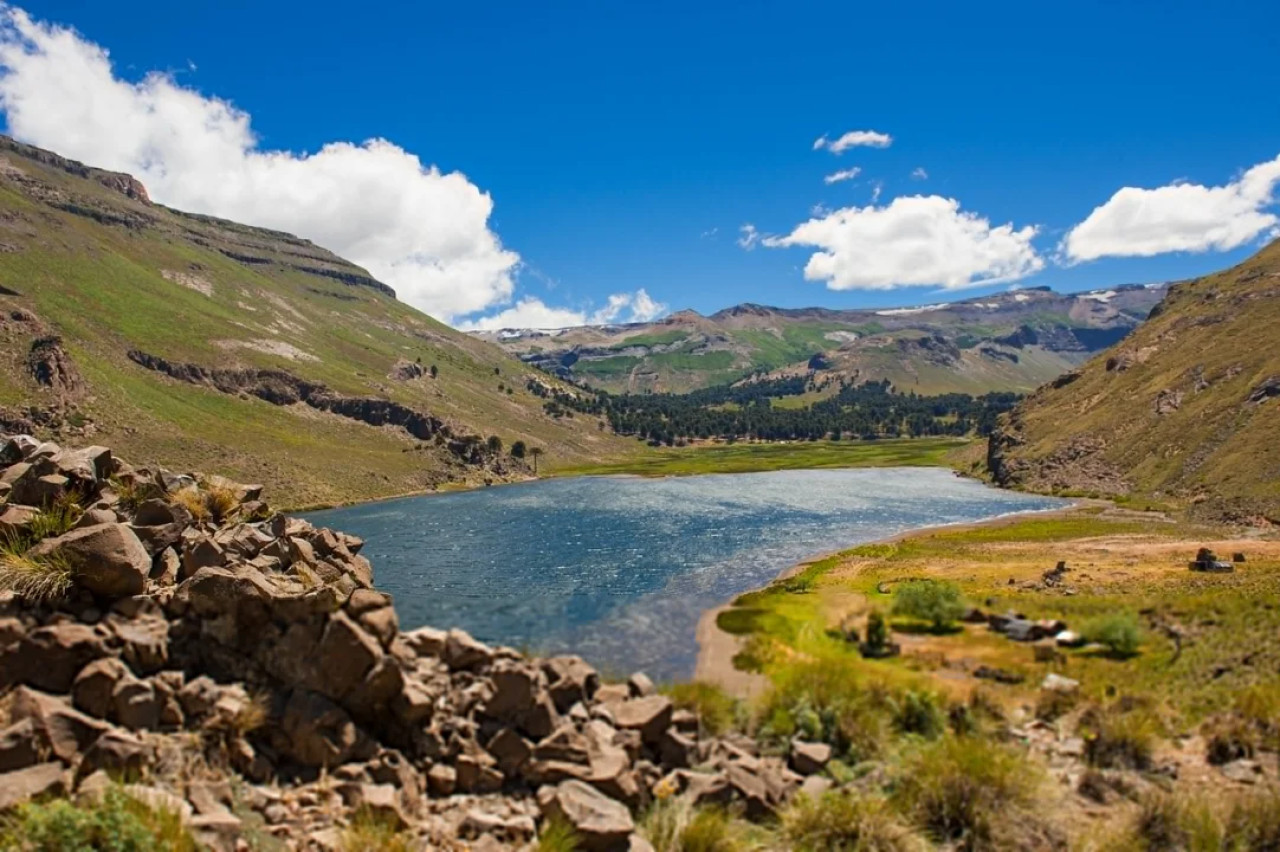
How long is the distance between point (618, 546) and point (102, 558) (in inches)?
3099

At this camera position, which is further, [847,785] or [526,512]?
[526,512]

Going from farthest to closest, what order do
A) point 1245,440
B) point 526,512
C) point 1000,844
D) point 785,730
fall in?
point 526,512
point 1245,440
point 785,730
point 1000,844

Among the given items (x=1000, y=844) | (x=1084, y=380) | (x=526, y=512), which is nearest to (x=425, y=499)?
(x=526, y=512)

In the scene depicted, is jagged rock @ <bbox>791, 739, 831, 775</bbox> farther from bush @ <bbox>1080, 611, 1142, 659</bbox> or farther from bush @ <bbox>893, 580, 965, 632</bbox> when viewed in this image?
bush @ <bbox>893, 580, 965, 632</bbox>

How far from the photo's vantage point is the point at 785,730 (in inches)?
765

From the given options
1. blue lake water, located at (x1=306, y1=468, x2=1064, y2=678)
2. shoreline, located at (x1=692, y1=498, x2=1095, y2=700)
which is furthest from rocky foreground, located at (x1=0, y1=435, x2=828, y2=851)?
blue lake water, located at (x1=306, y1=468, x2=1064, y2=678)

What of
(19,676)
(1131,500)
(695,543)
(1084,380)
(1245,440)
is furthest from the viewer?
(1084,380)

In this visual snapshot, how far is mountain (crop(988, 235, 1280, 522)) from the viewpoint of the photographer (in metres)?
110

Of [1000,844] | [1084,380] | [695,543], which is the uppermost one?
[1084,380]

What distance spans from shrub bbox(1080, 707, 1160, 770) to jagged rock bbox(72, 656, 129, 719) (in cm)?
2194

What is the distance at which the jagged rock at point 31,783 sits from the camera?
9.82 meters

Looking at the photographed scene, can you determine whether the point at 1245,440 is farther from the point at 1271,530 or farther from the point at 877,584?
the point at 877,584

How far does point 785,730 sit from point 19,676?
1663 cm

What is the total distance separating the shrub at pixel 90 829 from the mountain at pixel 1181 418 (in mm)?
118643
